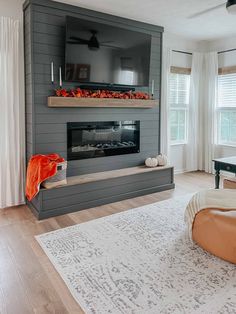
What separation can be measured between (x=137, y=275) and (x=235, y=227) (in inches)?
34.9

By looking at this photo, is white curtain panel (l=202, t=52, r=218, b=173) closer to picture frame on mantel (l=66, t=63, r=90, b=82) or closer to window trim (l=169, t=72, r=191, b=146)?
window trim (l=169, t=72, r=191, b=146)

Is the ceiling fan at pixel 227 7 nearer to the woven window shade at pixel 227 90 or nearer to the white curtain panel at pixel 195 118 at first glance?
the white curtain panel at pixel 195 118

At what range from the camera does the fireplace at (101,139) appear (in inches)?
156

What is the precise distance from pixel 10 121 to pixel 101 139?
4.28 ft

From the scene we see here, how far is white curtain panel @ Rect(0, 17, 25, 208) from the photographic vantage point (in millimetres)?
3510

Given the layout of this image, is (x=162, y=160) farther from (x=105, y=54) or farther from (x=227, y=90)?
(x=227, y=90)

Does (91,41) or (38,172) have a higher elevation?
(91,41)

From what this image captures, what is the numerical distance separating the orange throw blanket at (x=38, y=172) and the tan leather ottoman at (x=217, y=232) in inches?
69.2

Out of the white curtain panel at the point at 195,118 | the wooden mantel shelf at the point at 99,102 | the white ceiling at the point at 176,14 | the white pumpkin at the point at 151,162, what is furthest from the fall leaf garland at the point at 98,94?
the white curtain panel at the point at 195,118

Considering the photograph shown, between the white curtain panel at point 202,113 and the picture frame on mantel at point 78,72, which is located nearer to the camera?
the picture frame on mantel at point 78,72

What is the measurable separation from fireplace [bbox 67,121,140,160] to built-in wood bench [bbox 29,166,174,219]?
1.03 feet

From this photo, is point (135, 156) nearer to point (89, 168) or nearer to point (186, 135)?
point (89, 168)

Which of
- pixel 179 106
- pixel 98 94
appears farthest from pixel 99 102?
pixel 179 106

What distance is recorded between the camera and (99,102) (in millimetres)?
3902
